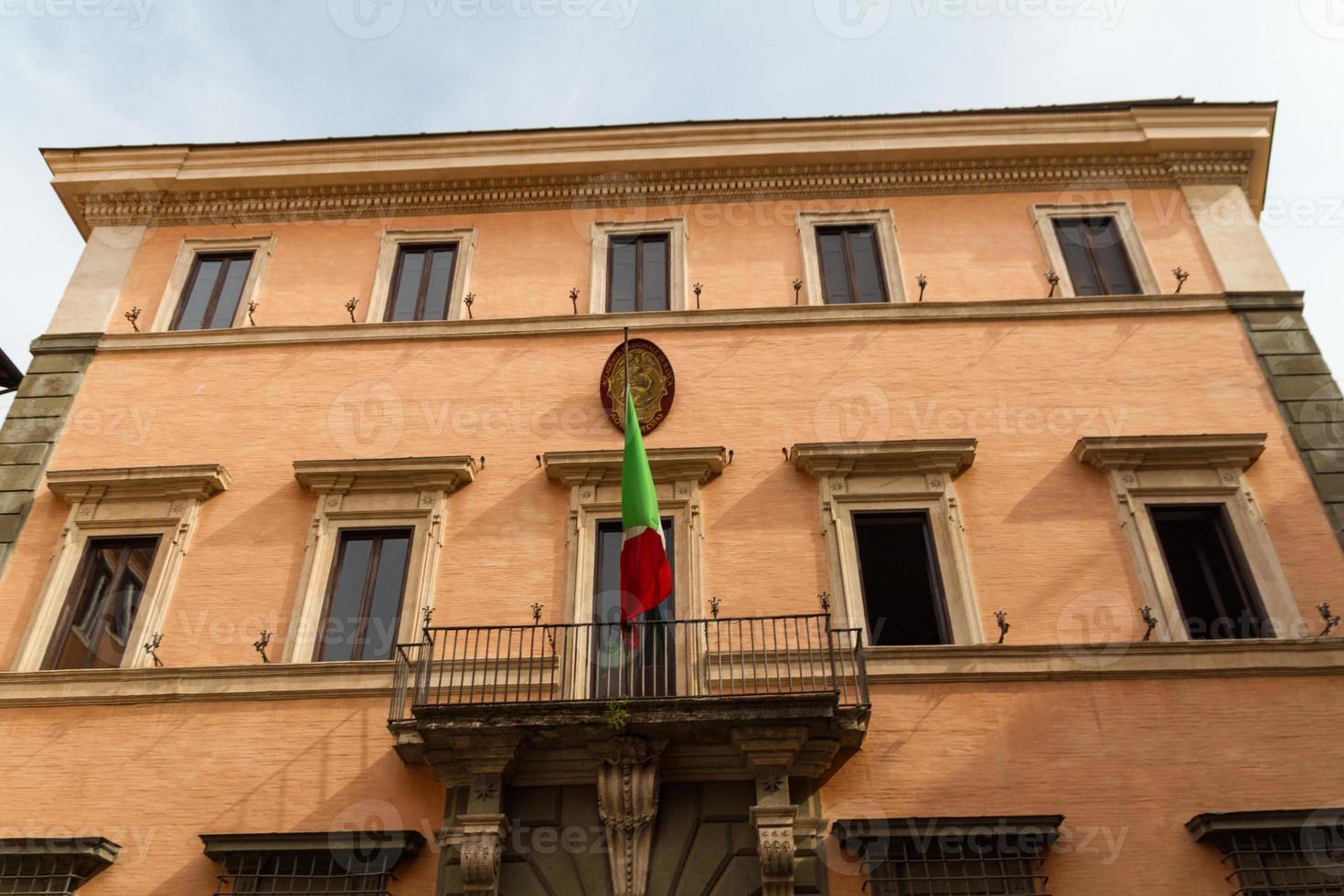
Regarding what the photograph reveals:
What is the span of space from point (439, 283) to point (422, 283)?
0.20 metres

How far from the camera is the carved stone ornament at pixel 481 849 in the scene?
28.6ft

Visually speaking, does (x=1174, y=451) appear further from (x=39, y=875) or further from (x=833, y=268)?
(x=39, y=875)

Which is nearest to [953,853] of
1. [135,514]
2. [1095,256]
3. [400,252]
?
[1095,256]

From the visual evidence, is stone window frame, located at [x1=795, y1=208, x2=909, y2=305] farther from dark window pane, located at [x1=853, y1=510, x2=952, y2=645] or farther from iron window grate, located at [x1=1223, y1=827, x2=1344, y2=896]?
iron window grate, located at [x1=1223, y1=827, x2=1344, y2=896]

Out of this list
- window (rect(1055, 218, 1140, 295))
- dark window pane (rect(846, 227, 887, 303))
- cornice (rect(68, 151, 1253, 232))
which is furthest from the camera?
cornice (rect(68, 151, 1253, 232))

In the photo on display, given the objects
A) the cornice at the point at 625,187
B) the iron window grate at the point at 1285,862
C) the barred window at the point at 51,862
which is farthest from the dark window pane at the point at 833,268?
the barred window at the point at 51,862

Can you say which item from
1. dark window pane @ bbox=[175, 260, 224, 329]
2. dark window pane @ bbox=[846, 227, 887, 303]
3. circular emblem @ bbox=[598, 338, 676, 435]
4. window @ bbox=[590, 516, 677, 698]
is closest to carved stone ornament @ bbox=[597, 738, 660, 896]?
window @ bbox=[590, 516, 677, 698]

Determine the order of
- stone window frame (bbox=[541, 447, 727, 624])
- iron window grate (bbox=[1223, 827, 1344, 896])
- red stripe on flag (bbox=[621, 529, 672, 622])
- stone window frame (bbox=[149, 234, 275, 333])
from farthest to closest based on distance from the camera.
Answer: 1. stone window frame (bbox=[149, 234, 275, 333])
2. stone window frame (bbox=[541, 447, 727, 624])
3. red stripe on flag (bbox=[621, 529, 672, 622])
4. iron window grate (bbox=[1223, 827, 1344, 896])

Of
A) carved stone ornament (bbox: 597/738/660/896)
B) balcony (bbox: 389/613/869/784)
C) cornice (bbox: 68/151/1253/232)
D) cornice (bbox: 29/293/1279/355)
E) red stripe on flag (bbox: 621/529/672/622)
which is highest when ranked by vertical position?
cornice (bbox: 68/151/1253/232)

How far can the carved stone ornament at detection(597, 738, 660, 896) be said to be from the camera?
8.87 m

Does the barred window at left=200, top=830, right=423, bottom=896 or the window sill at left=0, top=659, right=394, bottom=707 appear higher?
the window sill at left=0, top=659, right=394, bottom=707

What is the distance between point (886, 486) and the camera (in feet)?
36.1

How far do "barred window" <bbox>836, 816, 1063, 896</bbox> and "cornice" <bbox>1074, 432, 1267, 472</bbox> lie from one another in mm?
3806

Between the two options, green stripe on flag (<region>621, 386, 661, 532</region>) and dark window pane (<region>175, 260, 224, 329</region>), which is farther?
dark window pane (<region>175, 260, 224, 329</region>)
